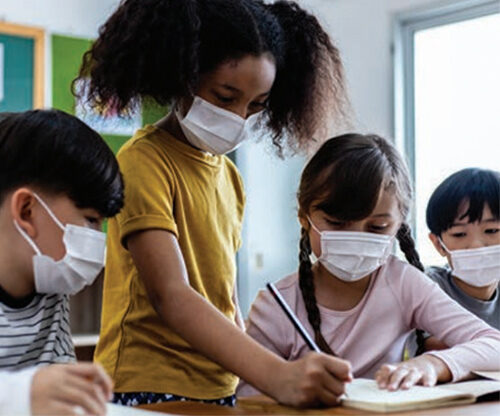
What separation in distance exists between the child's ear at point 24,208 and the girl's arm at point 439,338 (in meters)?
0.47

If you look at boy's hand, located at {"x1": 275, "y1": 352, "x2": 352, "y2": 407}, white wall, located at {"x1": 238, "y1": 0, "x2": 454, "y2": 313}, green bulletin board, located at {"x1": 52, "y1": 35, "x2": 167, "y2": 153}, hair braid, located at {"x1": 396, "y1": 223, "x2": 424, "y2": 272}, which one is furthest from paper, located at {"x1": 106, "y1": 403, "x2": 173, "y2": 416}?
white wall, located at {"x1": 238, "y1": 0, "x2": 454, "y2": 313}

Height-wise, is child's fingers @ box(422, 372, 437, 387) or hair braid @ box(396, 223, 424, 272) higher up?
hair braid @ box(396, 223, 424, 272)

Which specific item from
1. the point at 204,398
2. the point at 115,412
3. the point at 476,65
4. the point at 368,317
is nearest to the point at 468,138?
the point at 476,65

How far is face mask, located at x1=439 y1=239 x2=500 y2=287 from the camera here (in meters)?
1.48

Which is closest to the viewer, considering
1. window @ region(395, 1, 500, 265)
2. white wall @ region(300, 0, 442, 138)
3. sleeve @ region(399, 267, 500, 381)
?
sleeve @ region(399, 267, 500, 381)

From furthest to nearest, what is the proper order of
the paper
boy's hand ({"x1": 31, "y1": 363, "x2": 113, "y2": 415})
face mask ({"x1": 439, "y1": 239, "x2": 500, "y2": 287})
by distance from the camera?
face mask ({"x1": 439, "y1": 239, "x2": 500, "y2": 287}) < the paper < boy's hand ({"x1": 31, "y1": 363, "x2": 113, "y2": 415})

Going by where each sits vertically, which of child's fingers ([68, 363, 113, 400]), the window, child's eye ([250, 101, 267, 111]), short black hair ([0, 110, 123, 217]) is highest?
the window

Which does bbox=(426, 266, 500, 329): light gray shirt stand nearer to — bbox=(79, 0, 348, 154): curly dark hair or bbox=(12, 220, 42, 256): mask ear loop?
bbox=(79, 0, 348, 154): curly dark hair

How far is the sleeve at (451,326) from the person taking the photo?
108cm

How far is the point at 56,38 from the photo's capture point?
10.6ft

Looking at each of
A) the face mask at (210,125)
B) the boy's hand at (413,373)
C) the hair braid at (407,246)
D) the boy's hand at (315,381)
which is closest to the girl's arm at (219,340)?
the boy's hand at (315,381)

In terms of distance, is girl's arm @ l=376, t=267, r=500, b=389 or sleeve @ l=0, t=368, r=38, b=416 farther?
girl's arm @ l=376, t=267, r=500, b=389

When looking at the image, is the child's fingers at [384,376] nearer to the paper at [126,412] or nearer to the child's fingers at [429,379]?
the child's fingers at [429,379]

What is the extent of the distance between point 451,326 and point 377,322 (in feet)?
0.38
